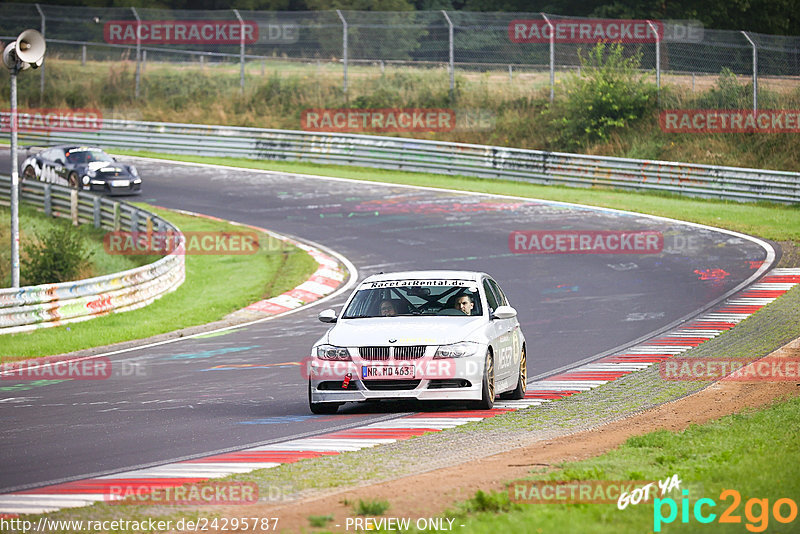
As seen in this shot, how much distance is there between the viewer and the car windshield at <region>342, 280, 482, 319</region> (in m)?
12.3

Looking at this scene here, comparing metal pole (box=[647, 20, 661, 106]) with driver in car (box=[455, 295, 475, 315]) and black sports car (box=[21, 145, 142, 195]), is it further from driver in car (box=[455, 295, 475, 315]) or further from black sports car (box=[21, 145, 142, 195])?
driver in car (box=[455, 295, 475, 315])

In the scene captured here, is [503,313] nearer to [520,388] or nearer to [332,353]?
[520,388]

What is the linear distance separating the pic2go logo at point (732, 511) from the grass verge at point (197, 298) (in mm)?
12855

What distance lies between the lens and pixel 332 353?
11477mm

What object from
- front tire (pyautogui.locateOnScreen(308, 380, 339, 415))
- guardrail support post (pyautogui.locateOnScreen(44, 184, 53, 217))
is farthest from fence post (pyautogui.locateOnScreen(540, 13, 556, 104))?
front tire (pyautogui.locateOnScreen(308, 380, 339, 415))

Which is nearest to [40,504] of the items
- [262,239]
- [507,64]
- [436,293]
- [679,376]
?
[436,293]

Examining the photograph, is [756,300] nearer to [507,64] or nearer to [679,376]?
[679,376]

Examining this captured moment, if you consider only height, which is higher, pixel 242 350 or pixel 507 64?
pixel 507 64

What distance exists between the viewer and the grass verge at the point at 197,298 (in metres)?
18.3

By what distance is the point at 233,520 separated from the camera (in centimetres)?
682

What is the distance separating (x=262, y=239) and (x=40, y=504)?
21.5 meters

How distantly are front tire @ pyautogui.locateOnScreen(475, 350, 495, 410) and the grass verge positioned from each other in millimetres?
8451

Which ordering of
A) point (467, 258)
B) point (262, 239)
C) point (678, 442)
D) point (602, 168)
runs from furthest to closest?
point (602, 168) → point (262, 239) → point (467, 258) → point (678, 442)
